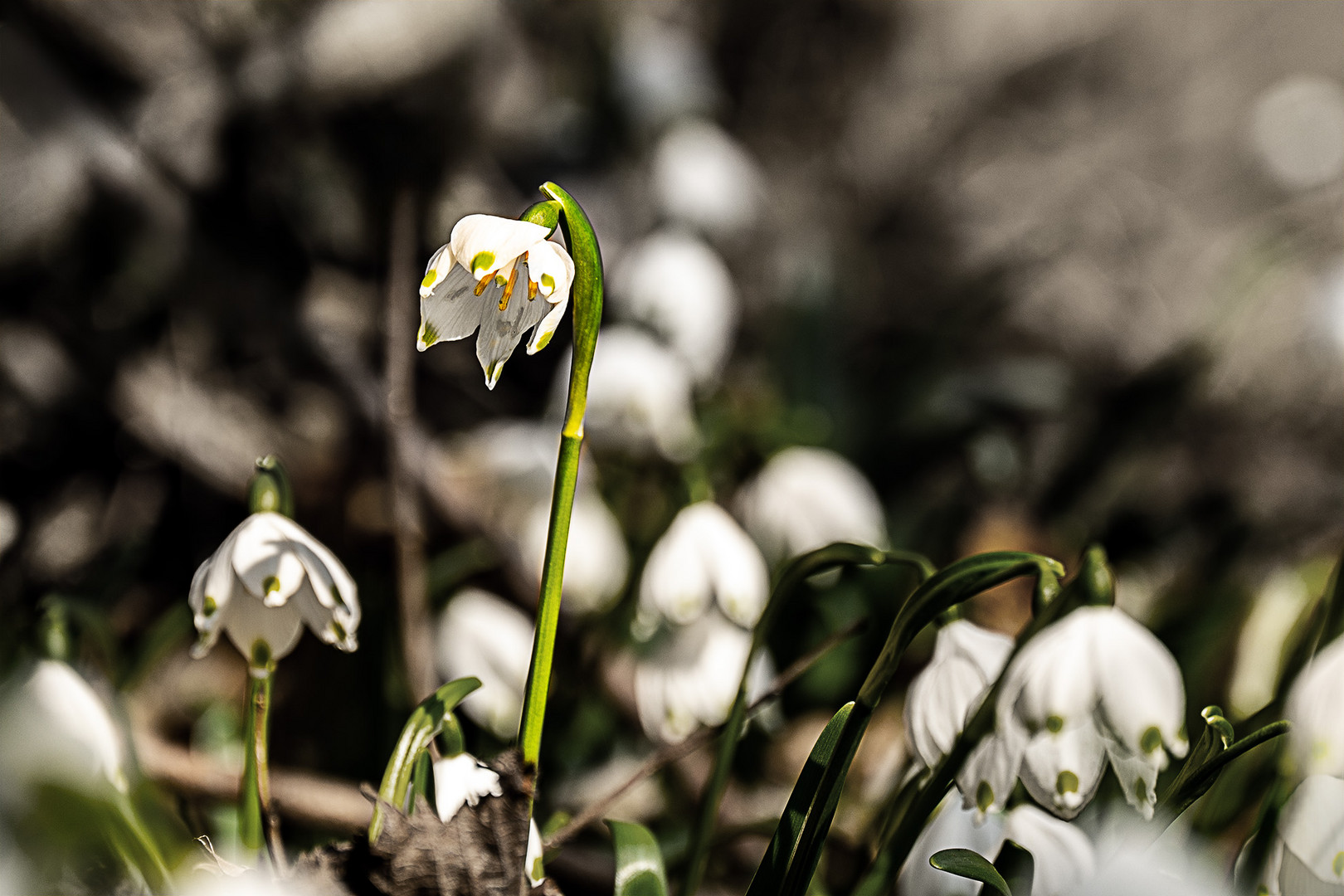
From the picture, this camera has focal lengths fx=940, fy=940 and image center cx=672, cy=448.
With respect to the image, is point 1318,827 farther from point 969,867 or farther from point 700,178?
point 700,178

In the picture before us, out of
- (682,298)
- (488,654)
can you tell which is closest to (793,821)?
(488,654)

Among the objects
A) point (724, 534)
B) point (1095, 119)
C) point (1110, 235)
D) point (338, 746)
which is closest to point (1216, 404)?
point (1110, 235)

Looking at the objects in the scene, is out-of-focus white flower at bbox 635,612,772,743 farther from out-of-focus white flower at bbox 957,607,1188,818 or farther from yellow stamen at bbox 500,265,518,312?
yellow stamen at bbox 500,265,518,312

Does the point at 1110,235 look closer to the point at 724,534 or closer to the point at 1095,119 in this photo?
the point at 1095,119

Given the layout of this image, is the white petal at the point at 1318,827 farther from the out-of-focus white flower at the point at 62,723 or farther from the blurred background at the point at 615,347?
the out-of-focus white flower at the point at 62,723

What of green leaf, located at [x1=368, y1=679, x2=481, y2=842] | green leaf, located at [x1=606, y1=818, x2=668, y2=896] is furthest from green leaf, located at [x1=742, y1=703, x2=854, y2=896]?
green leaf, located at [x1=368, y1=679, x2=481, y2=842]

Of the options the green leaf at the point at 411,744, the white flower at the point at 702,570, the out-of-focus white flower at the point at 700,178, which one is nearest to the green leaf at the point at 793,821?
the green leaf at the point at 411,744
